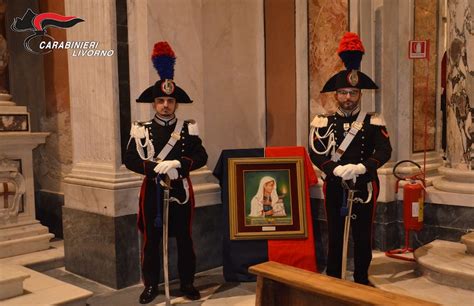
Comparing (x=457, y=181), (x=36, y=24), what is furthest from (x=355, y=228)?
(x=36, y=24)

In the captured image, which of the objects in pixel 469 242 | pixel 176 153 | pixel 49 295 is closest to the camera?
pixel 49 295

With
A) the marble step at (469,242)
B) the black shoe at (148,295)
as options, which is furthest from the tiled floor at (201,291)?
the marble step at (469,242)

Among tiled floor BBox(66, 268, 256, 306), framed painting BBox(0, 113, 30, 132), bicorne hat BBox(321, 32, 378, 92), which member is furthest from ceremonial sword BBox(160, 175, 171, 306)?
framed painting BBox(0, 113, 30, 132)

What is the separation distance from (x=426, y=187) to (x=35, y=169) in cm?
477

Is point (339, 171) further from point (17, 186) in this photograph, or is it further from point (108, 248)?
point (17, 186)

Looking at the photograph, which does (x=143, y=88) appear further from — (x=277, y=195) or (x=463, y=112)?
(x=463, y=112)

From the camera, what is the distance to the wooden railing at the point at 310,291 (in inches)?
94.7

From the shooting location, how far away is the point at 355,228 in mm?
4523

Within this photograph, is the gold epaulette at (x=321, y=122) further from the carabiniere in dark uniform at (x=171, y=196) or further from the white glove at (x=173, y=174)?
the white glove at (x=173, y=174)

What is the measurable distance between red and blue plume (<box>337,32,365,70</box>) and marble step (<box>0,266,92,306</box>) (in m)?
2.77

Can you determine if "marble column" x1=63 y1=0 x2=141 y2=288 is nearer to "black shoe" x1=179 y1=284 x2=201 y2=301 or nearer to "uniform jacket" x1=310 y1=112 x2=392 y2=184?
"black shoe" x1=179 y1=284 x2=201 y2=301

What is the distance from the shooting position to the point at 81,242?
5258 millimetres

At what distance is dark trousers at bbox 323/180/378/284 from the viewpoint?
448 centimetres

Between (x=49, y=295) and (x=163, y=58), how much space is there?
81.9 inches
